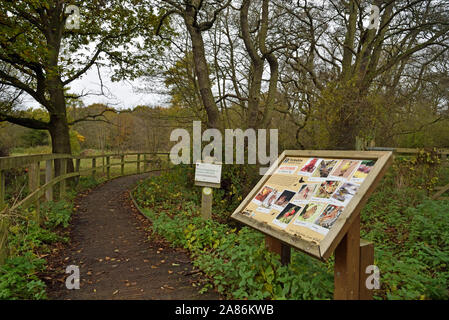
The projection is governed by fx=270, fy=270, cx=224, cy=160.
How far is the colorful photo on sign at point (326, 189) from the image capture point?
7.85 ft

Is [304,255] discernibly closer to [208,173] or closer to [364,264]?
[364,264]

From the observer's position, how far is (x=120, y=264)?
13.0 ft

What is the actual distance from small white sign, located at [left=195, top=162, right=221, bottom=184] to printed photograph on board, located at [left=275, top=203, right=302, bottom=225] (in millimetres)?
2686

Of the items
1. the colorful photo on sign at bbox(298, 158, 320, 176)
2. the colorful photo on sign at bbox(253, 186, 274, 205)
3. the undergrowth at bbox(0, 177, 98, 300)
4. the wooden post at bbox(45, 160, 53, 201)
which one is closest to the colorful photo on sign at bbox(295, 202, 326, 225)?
the colorful photo on sign at bbox(298, 158, 320, 176)

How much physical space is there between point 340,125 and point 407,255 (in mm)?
4448

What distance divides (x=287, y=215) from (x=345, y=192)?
23.0 inches

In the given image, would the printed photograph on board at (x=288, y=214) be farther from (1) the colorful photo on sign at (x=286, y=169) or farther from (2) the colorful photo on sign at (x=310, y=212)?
(1) the colorful photo on sign at (x=286, y=169)

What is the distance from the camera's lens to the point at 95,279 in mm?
3447

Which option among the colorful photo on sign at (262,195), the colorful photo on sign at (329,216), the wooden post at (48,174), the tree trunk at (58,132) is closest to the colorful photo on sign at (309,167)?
the colorful photo on sign at (262,195)

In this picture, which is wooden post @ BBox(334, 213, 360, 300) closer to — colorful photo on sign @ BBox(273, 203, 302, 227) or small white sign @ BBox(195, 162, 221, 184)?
colorful photo on sign @ BBox(273, 203, 302, 227)

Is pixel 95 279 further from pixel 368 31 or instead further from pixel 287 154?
pixel 368 31

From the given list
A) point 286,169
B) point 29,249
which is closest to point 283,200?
point 286,169
